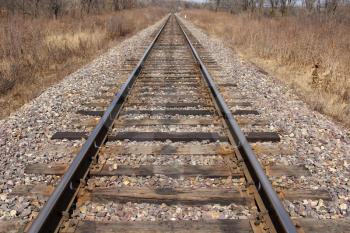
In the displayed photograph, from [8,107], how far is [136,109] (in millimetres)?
2701

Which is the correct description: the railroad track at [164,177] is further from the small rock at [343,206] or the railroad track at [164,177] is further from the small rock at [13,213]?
the small rock at [343,206]

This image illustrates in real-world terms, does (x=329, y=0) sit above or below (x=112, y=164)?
above

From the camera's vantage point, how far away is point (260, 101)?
627cm

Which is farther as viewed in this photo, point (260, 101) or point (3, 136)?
point (260, 101)

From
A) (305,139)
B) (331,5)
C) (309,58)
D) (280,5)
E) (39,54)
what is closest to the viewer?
(305,139)

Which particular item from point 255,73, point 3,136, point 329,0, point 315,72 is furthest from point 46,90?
point 329,0

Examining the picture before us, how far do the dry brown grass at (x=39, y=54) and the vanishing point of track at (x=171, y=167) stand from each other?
2.62 m

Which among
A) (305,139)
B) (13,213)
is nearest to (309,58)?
(305,139)

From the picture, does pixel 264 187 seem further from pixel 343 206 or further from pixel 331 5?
pixel 331 5

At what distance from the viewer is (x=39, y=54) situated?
10.5 m

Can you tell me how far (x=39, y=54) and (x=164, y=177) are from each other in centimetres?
862

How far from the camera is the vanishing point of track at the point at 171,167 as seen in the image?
2.73m

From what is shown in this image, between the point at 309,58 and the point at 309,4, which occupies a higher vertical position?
the point at 309,4

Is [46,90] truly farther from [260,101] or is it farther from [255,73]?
[255,73]
